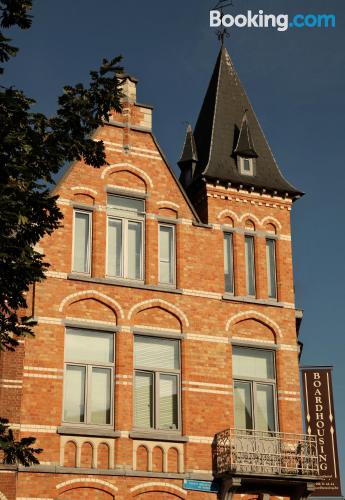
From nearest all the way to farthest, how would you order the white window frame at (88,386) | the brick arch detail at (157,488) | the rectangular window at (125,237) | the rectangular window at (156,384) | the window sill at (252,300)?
the brick arch detail at (157,488)
the white window frame at (88,386)
the rectangular window at (156,384)
the rectangular window at (125,237)
the window sill at (252,300)

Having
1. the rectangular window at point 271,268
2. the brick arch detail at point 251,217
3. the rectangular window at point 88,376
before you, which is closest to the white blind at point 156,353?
the rectangular window at point 88,376

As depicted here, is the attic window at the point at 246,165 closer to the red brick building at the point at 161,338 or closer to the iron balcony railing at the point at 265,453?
the red brick building at the point at 161,338

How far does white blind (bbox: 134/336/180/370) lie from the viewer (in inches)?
944

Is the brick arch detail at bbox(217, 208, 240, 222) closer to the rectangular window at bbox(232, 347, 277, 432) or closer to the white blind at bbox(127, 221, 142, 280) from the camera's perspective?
the white blind at bbox(127, 221, 142, 280)

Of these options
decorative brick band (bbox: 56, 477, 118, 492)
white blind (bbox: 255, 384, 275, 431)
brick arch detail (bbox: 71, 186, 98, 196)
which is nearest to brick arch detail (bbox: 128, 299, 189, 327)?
white blind (bbox: 255, 384, 275, 431)

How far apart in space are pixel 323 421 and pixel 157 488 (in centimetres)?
695

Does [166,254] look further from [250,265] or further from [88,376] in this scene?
[88,376]

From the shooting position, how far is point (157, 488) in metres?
22.7

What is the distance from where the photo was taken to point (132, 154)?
25938mm

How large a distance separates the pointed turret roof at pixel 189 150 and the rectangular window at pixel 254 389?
6.61 metres

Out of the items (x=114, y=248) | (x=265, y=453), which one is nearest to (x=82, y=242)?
(x=114, y=248)

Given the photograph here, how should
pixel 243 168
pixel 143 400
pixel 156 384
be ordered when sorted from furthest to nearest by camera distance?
pixel 243 168 → pixel 156 384 → pixel 143 400

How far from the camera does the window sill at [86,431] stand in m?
22.0

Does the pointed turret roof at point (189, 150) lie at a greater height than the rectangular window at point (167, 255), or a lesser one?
greater
